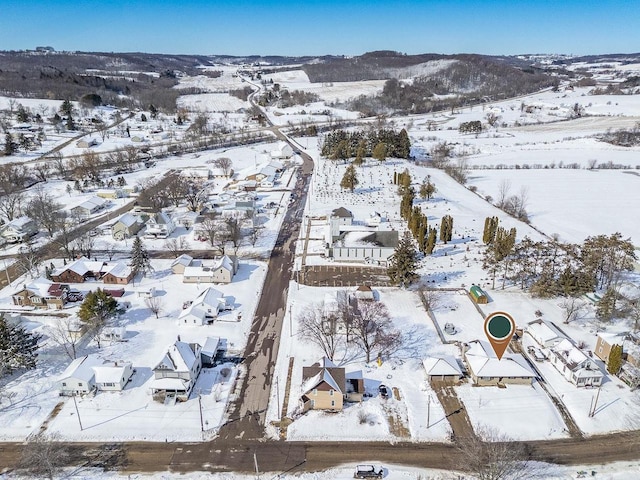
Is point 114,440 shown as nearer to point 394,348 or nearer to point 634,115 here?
point 394,348

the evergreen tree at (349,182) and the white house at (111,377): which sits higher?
the evergreen tree at (349,182)

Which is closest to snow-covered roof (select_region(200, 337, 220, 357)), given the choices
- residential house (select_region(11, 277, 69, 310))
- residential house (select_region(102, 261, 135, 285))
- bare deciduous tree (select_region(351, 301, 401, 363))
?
bare deciduous tree (select_region(351, 301, 401, 363))

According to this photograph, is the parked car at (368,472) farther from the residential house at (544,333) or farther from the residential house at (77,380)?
the residential house at (77,380)

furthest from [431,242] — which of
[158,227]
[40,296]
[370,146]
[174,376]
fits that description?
[370,146]

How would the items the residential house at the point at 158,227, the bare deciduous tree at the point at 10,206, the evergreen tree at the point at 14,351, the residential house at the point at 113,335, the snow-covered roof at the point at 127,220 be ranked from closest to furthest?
1. the evergreen tree at the point at 14,351
2. the residential house at the point at 113,335
3. the snow-covered roof at the point at 127,220
4. the residential house at the point at 158,227
5. the bare deciduous tree at the point at 10,206

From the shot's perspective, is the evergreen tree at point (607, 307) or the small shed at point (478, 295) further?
the small shed at point (478, 295)

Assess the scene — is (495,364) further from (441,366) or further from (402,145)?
(402,145)

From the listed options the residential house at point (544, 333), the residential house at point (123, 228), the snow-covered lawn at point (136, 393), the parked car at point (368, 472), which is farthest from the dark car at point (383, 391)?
the residential house at point (123, 228)
